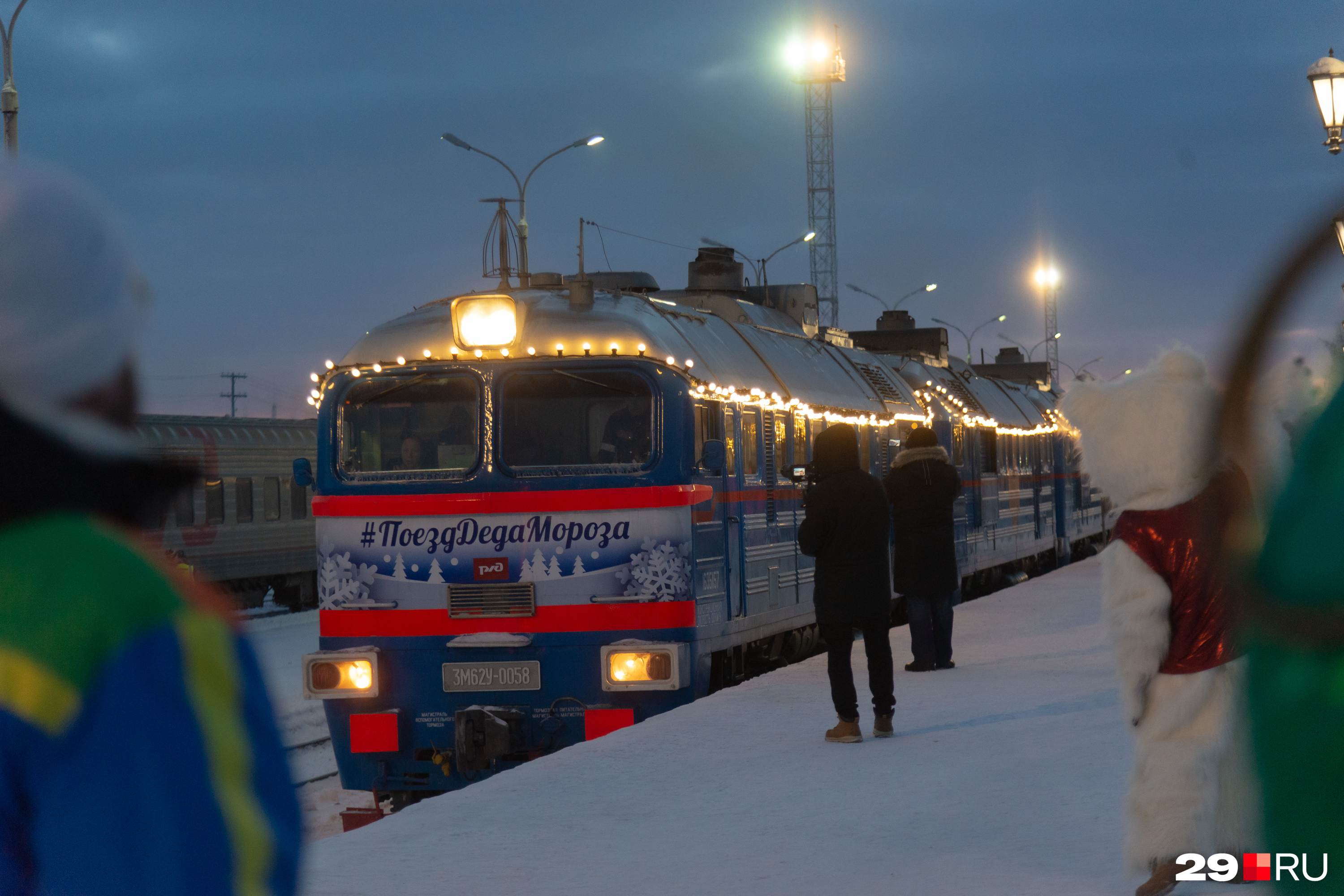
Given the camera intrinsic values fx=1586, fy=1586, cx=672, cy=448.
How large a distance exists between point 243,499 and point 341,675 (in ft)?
60.9

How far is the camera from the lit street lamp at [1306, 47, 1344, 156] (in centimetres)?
1262

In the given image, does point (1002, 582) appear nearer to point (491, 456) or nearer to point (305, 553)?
point (305, 553)

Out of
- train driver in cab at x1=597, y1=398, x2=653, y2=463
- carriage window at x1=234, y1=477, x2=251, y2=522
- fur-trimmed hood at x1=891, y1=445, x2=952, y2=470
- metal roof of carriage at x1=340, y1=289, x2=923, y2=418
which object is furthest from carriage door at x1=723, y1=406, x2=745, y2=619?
carriage window at x1=234, y1=477, x2=251, y2=522

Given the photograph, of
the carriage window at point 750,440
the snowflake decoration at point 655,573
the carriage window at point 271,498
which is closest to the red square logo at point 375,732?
the snowflake decoration at point 655,573

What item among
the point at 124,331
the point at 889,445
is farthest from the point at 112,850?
the point at 889,445

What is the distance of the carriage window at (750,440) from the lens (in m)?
11.8

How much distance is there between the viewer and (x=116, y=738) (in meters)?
1.22

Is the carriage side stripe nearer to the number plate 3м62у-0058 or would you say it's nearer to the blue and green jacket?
the number plate 3м62у-0058

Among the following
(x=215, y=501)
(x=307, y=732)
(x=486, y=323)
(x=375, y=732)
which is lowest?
(x=307, y=732)

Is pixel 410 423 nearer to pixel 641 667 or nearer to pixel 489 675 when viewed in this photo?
pixel 489 675

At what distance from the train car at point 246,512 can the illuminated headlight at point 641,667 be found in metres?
16.1

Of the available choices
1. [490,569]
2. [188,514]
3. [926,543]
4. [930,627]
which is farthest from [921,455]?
[188,514]

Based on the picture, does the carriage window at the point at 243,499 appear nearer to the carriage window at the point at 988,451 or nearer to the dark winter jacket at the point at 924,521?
the carriage window at the point at 988,451

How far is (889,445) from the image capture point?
16.2m
